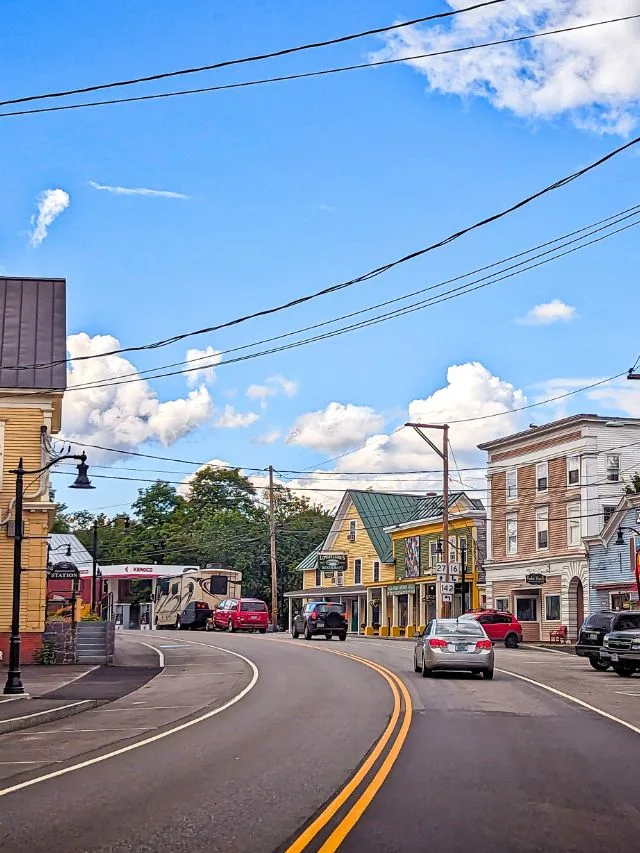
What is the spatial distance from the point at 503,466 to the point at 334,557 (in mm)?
20523

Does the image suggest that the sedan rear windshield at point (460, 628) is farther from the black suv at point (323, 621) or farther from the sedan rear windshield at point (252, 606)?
the sedan rear windshield at point (252, 606)

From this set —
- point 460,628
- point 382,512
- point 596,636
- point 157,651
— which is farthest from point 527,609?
point 460,628

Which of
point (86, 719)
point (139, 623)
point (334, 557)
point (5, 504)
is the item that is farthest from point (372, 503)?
point (86, 719)

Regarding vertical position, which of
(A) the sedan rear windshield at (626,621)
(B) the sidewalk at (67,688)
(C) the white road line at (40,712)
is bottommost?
(B) the sidewalk at (67,688)

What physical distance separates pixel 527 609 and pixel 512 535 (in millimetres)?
4168

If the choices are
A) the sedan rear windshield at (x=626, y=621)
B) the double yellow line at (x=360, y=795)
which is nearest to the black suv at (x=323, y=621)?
the sedan rear windshield at (x=626, y=621)

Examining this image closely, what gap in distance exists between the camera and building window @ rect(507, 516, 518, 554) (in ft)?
204

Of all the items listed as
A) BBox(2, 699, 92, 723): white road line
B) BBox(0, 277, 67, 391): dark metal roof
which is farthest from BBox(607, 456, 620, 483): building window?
BBox(2, 699, 92, 723): white road line

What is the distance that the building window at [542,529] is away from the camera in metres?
59.4

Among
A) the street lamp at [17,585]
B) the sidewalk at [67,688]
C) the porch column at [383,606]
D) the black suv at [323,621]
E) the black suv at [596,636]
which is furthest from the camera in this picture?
the porch column at [383,606]

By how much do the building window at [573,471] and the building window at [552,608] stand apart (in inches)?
233

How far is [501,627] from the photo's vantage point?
5297 cm

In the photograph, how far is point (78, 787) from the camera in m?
11.7

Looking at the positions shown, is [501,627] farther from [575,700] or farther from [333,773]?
[333,773]
